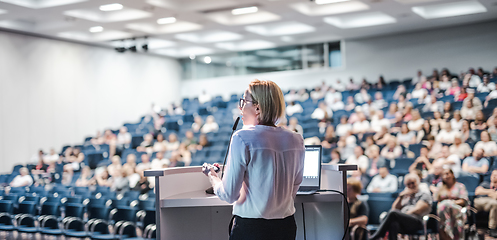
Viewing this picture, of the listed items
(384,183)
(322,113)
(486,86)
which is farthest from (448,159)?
(322,113)

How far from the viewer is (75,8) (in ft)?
28.9

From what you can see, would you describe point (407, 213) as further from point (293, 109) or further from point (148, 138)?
point (148, 138)

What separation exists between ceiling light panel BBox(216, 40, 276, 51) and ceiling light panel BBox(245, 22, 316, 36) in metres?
1.15

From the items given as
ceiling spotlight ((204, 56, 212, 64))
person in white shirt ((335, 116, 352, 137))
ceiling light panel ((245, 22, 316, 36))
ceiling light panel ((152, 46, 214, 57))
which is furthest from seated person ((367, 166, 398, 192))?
ceiling spotlight ((204, 56, 212, 64))

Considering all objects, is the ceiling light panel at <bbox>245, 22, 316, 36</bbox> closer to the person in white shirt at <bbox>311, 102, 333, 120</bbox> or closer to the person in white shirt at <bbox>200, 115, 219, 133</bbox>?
the person in white shirt at <bbox>311, 102, 333, 120</bbox>

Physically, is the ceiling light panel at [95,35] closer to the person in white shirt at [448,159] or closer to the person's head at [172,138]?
the person's head at [172,138]

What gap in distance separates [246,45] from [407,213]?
970 centimetres

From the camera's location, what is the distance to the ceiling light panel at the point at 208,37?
11984 millimetres

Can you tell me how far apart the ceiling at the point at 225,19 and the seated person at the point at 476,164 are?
4043 mm

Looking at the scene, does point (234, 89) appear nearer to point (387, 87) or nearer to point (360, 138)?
point (387, 87)

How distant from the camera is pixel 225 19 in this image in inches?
413

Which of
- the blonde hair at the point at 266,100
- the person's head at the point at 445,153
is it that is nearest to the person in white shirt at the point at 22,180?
the person's head at the point at 445,153

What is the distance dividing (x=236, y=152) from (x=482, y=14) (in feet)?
34.6

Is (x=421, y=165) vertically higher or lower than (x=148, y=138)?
lower
